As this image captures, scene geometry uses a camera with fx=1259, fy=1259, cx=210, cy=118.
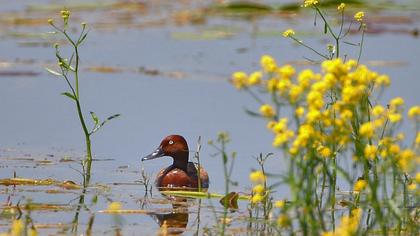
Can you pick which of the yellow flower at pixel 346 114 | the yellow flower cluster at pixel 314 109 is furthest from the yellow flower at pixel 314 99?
the yellow flower at pixel 346 114

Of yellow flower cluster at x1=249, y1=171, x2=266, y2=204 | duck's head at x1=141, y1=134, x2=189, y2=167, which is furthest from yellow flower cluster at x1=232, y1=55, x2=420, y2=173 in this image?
duck's head at x1=141, y1=134, x2=189, y2=167

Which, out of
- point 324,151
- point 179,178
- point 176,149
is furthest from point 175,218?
point 324,151

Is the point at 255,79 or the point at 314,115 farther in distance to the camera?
the point at 255,79

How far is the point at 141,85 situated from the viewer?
533 inches

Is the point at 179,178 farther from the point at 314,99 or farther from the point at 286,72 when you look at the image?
the point at 314,99

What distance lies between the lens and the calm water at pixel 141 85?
9830 mm

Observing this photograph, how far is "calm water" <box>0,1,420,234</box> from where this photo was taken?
9.83m

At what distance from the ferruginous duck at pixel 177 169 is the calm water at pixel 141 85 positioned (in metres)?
0.14

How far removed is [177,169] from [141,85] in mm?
3711

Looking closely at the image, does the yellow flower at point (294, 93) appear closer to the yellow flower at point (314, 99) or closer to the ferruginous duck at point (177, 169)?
the yellow flower at point (314, 99)

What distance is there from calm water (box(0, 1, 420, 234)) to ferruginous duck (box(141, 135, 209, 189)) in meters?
0.14

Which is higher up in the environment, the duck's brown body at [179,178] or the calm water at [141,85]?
the calm water at [141,85]

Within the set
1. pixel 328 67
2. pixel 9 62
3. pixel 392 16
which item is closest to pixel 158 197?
pixel 328 67

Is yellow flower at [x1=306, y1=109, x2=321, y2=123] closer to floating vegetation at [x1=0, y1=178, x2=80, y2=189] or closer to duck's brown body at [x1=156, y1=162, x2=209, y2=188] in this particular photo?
floating vegetation at [x1=0, y1=178, x2=80, y2=189]
